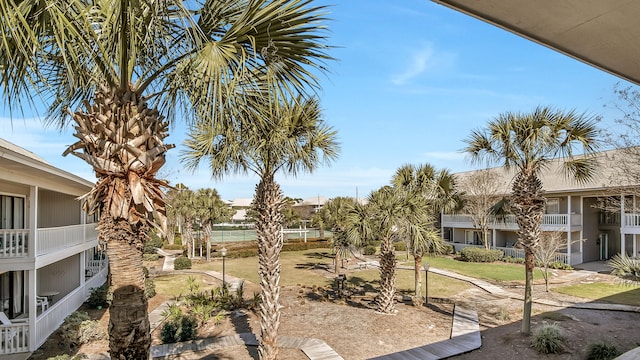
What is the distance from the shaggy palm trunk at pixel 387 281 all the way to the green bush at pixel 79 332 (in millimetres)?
8995

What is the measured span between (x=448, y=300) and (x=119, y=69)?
15238mm

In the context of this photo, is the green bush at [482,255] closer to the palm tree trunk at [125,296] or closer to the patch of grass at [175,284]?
the patch of grass at [175,284]

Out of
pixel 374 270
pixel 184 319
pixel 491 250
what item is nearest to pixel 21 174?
pixel 184 319

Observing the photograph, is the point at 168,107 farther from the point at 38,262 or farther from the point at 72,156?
the point at 38,262

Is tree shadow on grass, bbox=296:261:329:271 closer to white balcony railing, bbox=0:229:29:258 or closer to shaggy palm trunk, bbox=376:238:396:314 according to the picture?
shaggy palm trunk, bbox=376:238:396:314

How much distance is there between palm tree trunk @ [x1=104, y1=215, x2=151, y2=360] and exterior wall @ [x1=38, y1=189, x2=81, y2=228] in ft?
45.7

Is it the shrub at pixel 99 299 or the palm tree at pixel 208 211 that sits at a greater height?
the palm tree at pixel 208 211

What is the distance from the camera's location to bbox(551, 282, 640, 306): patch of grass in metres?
14.6

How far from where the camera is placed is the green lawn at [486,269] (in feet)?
67.0

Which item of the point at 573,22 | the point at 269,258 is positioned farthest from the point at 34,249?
the point at 573,22

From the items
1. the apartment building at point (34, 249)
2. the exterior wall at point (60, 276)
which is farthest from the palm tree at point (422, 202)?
the exterior wall at point (60, 276)

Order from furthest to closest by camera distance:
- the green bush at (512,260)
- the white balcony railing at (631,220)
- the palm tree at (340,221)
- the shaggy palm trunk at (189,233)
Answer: the shaggy palm trunk at (189,233) < the green bush at (512,260) < the white balcony railing at (631,220) < the palm tree at (340,221)

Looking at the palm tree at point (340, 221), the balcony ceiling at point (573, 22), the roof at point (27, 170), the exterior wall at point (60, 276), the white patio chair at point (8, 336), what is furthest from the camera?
the exterior wall at point (60, 276)

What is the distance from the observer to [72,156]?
3.76m
